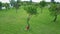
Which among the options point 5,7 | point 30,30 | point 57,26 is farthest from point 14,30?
point 5,7

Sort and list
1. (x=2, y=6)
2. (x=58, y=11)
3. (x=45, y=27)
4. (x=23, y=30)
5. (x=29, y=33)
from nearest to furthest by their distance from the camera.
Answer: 1. (x=29, y=33)
2. (x=23, y=30)
3. (x=45, y=27)
4. (x=58, y=11)
5. (x=2, y=6)

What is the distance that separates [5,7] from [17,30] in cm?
1316

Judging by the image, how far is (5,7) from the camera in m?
25.9

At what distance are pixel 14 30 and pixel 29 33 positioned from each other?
1.36m

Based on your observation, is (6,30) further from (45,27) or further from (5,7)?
(5,7)

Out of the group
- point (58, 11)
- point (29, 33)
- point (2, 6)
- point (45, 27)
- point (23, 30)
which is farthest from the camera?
point (2, 6)

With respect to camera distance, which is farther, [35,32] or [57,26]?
[57,26]

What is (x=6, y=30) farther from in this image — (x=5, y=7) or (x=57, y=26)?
(x=5, y=7)

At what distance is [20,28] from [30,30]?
0.96 metres

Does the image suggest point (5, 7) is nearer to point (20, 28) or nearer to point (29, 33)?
point (20, 28)

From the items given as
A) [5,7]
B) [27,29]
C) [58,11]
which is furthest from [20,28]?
[5,7]

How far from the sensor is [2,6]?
1020 inches

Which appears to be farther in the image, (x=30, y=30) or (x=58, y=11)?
(x=58, y=11)

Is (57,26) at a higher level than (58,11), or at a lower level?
lower
